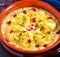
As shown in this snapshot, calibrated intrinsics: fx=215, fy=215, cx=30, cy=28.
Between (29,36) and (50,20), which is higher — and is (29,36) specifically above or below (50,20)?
below

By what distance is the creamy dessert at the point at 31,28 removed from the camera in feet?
4.75

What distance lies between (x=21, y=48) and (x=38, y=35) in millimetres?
169

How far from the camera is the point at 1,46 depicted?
1.46 m

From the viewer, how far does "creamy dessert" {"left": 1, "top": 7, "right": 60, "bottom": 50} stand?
1449 mm

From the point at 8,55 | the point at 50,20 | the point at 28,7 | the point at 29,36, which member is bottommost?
the point at 8,55

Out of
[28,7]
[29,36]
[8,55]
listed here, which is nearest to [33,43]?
[29,36]

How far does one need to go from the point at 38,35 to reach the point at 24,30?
0.11 meters

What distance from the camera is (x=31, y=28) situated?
1522 millimetres

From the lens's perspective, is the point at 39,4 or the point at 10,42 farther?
the point at 39,4

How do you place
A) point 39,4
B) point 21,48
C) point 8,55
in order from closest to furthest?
point 21,48
point 8,55
point 39,4

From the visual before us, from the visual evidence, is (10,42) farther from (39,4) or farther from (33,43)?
(39,4)

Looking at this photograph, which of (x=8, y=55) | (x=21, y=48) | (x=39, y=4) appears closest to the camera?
(x=21, y=48)

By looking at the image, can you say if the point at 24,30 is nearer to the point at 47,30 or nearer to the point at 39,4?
the point at 47,30

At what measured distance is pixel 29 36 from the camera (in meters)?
1.47
